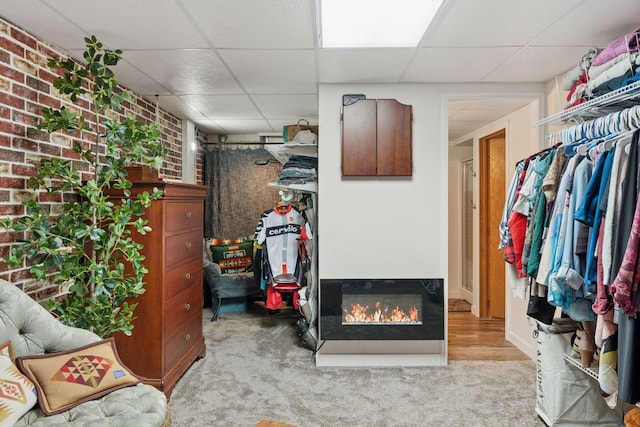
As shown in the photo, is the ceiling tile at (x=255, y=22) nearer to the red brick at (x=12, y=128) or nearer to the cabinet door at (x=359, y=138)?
the cabinet door at (x=359, y=138)

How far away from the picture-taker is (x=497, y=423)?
2.46 m

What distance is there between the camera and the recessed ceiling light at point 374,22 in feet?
6.84

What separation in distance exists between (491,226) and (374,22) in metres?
3.18

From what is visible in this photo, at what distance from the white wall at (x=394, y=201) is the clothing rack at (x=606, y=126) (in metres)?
1.13

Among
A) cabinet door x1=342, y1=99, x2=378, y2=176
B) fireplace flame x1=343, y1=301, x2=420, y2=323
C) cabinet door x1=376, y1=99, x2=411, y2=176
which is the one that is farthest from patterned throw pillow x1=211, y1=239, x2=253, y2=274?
cabinet door x1=376, y1=99, x2=411, y2=176

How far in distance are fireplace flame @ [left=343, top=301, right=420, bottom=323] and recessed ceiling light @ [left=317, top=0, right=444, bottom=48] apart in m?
1.95

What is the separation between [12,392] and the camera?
161cm

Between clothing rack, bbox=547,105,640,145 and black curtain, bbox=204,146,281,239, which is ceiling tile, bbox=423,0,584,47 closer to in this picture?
clothing rack, bbox=547,105,640,145

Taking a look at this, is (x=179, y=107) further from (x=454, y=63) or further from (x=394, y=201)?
(x=454, y=63)

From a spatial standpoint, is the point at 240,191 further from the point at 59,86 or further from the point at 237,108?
the point at 59,86

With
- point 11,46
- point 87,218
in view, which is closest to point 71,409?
point 87,218

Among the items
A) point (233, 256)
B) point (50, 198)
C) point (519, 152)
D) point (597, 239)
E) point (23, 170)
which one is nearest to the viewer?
point (597, 239)

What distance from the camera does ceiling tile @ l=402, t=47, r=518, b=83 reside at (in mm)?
2684

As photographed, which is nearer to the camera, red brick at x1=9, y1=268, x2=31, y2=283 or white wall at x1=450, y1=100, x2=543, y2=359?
red brick at x1=9, y1=268, x2=31, y2=283
